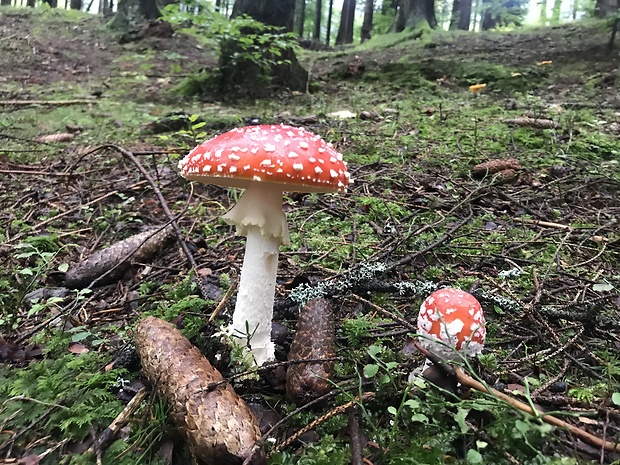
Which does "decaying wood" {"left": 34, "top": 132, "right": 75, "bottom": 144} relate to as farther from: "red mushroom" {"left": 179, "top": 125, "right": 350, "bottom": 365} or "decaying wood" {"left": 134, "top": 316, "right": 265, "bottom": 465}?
"decaying wood" {"left": 134, "top": 316, "right": 265, "bottom": 465}

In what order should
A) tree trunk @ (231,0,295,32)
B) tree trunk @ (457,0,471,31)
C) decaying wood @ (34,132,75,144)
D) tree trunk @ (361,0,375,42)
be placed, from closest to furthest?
decaying wood @ (34,132,75,144) → tree trunk @ (231,0,295,32) → tree trunk @ (457,0,471,31) → tree trunk @ (361,0,375,42)

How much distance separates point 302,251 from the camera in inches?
143

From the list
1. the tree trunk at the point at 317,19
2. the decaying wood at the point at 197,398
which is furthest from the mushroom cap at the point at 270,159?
the tree trunk at the point at 317,19

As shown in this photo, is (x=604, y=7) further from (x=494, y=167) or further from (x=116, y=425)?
(x=116, y=425)

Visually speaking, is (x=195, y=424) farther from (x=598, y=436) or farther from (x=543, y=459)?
(x=598, y=436)

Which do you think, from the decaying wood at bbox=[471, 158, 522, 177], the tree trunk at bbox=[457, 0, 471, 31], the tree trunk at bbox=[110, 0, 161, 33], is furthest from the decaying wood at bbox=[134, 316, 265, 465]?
the tree trunk at bbox=[457, 0, 471, 31]

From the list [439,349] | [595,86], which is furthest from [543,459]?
[595,86]

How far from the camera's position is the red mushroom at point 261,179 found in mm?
1929

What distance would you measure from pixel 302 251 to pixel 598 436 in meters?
2.33

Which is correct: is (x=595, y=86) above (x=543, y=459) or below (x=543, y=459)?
above

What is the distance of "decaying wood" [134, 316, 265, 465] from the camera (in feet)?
5.45

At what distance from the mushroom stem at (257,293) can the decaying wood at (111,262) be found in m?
1.28

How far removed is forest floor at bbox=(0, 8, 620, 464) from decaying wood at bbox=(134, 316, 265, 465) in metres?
0.14

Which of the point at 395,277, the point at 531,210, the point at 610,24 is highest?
the point at 610,24
